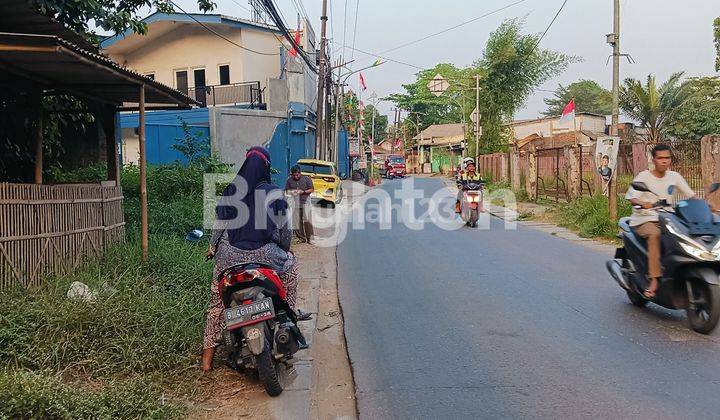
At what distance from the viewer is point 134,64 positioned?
30984mm

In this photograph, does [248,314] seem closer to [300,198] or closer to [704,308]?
[704,308]

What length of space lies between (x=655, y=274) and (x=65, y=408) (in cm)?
532

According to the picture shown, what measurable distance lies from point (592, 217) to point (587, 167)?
604cm

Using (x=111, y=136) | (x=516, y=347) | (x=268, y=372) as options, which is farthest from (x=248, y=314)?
(x=111, y=136)

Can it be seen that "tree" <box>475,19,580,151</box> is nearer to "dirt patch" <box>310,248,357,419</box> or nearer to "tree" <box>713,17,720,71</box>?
"tree" <box>713,17,720,71</box>

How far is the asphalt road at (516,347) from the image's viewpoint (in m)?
4.33

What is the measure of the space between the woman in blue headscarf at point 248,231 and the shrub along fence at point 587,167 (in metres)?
7.32

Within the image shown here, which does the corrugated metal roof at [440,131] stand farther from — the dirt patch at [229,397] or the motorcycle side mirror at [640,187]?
the dirt patch at [229,397]

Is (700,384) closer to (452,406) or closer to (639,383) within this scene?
(639,383)

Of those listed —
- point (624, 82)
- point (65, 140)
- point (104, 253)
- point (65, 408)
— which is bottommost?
point (65, 408)

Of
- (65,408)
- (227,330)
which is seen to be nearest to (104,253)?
(227,330)

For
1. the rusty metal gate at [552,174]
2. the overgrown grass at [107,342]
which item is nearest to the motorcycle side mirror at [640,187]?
the overgrown grass at [107,342]

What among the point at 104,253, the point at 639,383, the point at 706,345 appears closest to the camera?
the point at 639,383

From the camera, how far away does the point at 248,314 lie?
4453 mm
